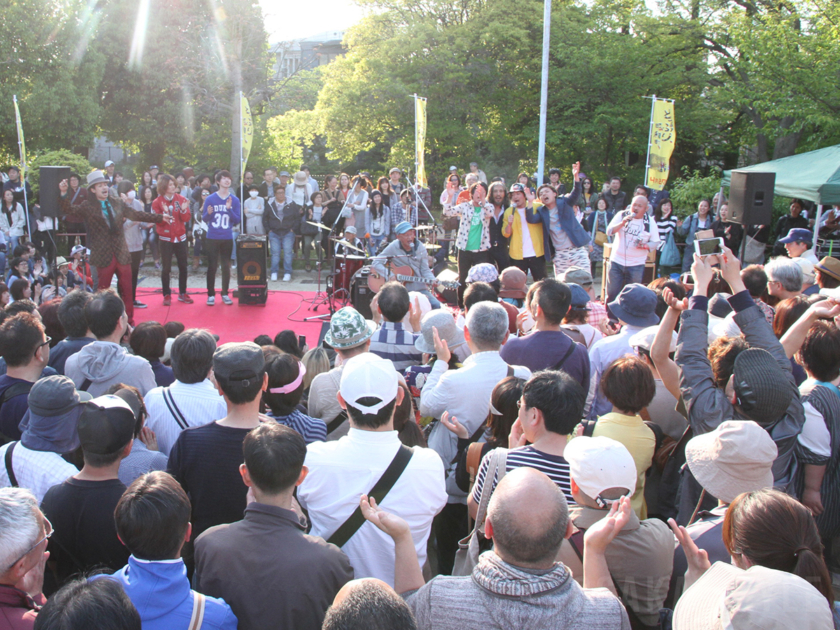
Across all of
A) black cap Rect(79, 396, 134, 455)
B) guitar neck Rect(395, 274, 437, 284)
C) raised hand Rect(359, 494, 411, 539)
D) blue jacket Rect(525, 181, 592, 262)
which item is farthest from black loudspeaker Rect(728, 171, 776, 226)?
black cap Rect(79, 396, 134, 455)

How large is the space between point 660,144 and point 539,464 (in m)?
10.1

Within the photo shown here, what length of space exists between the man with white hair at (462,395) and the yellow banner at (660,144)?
8469mm

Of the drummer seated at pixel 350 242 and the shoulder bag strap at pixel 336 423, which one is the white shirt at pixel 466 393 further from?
the drummer seated at pixel 350 242

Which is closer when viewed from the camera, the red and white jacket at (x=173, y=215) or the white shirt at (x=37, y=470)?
the white shirt at (x=37, y=470)

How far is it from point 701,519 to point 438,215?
65.1 ft

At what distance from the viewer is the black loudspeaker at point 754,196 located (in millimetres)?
5816

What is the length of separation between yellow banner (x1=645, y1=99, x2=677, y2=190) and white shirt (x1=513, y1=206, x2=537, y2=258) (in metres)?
3.67

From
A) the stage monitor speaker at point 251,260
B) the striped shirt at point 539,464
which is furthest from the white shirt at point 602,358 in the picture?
the stage monitor speaker at point 251,260

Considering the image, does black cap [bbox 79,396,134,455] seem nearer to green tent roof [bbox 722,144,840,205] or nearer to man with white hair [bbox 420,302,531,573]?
man with white hair [bbox 420,302,531,573]

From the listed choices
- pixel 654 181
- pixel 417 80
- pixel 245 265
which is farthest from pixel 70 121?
pixel 654 181

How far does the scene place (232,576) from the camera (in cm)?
191

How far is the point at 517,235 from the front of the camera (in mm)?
8305

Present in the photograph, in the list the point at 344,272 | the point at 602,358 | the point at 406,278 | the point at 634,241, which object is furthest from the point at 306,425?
the point at 344,272

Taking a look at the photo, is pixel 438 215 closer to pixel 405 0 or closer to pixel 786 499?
pixel 405 0
